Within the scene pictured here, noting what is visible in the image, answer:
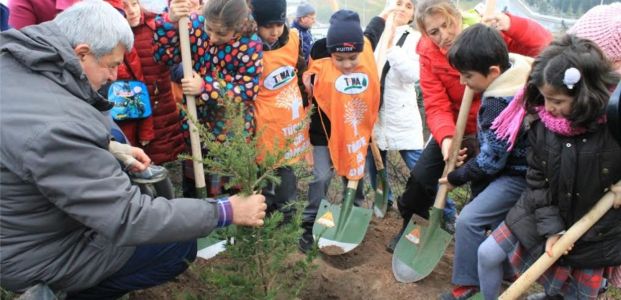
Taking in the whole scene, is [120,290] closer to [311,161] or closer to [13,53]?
[13,53]

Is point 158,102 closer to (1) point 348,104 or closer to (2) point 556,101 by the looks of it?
(1) point 348,104

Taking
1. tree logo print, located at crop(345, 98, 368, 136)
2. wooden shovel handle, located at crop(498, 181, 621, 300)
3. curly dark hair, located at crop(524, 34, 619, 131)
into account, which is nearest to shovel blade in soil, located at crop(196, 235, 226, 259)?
tree logo print, located at crop(345, 98, 368, 136)

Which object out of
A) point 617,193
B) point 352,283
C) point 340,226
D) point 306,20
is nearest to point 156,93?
point 340,226

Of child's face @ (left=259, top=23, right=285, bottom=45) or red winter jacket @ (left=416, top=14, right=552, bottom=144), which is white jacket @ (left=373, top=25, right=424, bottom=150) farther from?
child's face @ (left=259, top=23, right=285, bottom=45)

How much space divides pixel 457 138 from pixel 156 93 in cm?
203

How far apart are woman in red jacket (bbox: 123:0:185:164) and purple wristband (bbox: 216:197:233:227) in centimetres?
157

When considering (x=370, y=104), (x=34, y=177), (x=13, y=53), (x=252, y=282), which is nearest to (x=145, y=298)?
(x=252, y=282)

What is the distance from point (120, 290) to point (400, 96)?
2561 mm

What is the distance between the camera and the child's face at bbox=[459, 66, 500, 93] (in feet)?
8.96

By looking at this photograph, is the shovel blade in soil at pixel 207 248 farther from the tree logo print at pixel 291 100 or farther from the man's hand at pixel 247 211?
the man's hand at pixel 247 211

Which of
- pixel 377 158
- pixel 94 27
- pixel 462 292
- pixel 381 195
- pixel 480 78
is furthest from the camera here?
pixel 381 195

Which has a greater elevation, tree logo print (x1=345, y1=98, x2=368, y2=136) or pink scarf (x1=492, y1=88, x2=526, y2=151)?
pink scarf (x1=492, y1=88, x2=526, y2=151)

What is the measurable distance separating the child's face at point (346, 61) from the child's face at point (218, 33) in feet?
2.43

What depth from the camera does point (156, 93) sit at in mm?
3457
